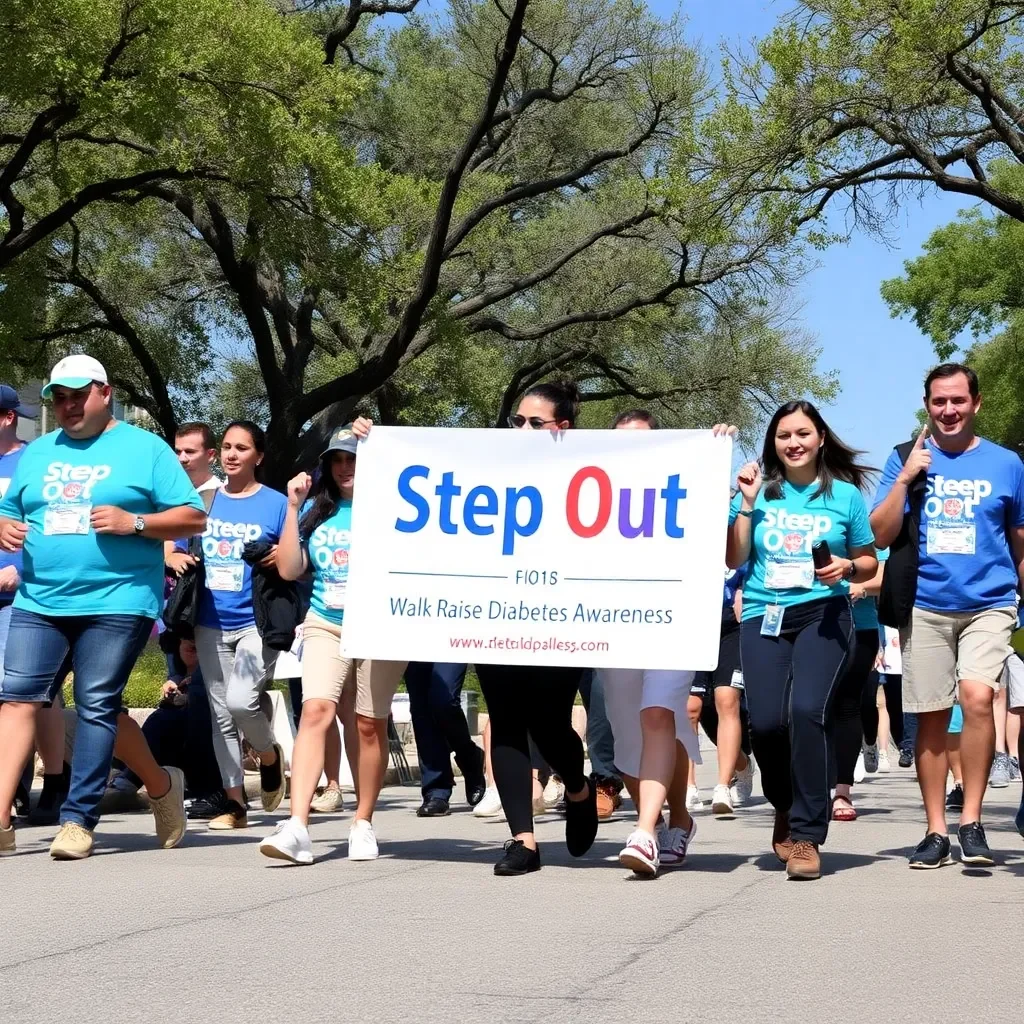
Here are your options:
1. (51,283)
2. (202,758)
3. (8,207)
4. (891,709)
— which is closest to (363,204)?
(8,207)

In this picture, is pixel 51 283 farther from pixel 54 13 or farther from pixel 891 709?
pixel 891 709

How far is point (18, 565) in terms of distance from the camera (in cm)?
951

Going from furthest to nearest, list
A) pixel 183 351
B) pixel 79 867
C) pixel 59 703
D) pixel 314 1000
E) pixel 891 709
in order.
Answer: pixel 183 351 < pixel 891 709 < pixel 59 703 < pixel 79 867 < pixel 314 1000

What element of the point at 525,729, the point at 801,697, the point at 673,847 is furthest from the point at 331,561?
the point at 801,697

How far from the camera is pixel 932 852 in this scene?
7977 millimetres

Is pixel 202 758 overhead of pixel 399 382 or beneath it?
beneath

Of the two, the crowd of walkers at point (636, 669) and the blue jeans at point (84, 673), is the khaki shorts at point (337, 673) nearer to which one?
the crowd of walkers at point (636, 669)

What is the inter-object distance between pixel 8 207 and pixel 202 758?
58.6 feet

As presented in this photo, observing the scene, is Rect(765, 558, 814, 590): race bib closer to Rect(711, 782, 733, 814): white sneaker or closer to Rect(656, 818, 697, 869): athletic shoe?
Rect(656, 818, 697, 869): athletic shoe

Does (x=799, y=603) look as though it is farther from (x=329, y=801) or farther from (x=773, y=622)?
(x=329, y=801)

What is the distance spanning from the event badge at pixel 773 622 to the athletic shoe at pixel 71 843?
300cm

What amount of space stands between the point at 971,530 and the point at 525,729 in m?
2.05

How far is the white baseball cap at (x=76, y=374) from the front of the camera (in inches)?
318

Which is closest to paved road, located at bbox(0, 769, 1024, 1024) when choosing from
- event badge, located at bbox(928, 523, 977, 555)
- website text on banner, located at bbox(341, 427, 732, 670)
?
website text on banner, located at bbox(341, 427, 732, 670)
